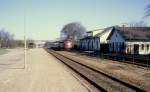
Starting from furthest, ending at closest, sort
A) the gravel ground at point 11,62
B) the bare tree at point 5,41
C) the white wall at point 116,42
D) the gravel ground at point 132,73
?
the bare tree at point 5,41
the white wall at point 116,42
the gravel ground at point 11,62
the gravel ground at point 132,73

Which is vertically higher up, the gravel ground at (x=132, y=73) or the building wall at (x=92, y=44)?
the building wall at (x=92, y=44)

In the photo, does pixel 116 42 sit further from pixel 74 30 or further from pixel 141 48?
pixel 74 30

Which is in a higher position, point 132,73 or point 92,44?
point 92,44

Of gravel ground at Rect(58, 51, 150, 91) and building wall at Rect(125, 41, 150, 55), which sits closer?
gravel ground at Rect(58, 51, 150, 91)

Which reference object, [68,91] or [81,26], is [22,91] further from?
[81,26]

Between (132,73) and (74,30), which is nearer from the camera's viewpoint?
(132,73)

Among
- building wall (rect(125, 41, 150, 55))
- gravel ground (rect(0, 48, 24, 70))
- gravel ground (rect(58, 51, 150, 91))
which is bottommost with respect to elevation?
gravel ground (rect(0, 48, 24, 70))

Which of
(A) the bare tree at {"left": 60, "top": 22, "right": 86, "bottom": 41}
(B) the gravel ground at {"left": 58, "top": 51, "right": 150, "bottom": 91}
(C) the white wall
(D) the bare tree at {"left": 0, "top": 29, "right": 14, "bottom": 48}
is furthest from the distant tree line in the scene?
(B) the gravel ground at {"left": 58, "top": 51, "right": 150, "bottom": 91}

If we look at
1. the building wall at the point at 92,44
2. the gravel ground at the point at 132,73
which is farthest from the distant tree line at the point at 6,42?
the gravel ground at the point at 132,73

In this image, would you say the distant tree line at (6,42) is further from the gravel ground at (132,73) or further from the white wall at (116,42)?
the gravel ground at (132,73)

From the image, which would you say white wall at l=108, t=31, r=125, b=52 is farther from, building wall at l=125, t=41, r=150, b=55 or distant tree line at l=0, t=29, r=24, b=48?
distant tree line at l=0, t=29, r=24, b=48

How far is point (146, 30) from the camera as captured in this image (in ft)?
Answer: 202

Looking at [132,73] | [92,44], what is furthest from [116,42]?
[132,73]

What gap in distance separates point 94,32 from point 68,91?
78.8 meters
